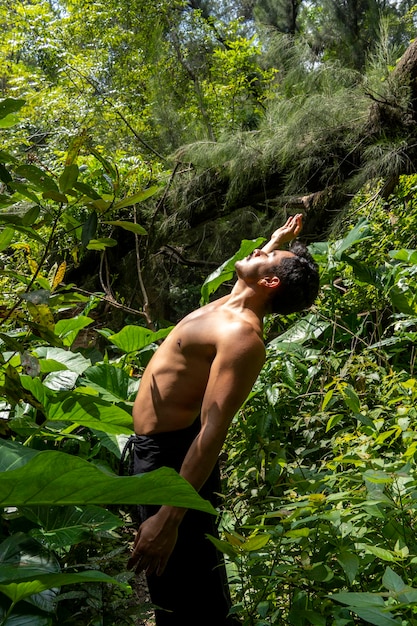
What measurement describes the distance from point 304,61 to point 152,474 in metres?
8.06

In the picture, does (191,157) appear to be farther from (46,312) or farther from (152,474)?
(152,474)

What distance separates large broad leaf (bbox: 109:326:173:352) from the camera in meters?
2.94

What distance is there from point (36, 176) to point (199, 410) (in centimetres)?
74

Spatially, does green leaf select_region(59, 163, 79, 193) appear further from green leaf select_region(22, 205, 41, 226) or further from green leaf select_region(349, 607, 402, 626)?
green leaf select_region(349, 607, 402, 626)

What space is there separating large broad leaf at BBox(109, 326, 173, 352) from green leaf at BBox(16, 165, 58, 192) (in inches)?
65.3

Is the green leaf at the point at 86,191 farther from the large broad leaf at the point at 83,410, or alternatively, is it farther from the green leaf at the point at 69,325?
the green leaf at the point at 69,325

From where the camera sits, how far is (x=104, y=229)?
17.4 ft

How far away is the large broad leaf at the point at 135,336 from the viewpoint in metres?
2.94

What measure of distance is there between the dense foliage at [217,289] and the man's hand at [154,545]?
0.08 metres

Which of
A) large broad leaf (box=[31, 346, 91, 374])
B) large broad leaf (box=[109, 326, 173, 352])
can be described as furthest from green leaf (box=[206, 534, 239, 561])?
large broad leaf (box=[109, 326, 173, 352])

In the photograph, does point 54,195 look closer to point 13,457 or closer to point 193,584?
point 13,457

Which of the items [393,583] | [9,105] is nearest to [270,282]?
[9,105]

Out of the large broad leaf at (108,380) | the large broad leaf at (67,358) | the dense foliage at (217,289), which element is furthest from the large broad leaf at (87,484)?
the large broad leaf at (108,380)

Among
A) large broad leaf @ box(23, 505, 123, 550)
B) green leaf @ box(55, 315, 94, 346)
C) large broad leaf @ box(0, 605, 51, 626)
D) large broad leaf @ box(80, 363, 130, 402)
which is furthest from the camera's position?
green leaf @ box(55, 315, 94, 346)
